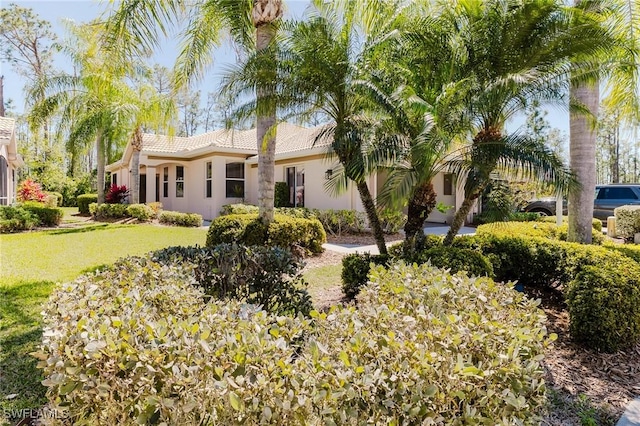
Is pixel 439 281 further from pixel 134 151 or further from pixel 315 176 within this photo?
pixel 134 151

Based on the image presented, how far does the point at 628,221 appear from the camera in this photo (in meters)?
13.1

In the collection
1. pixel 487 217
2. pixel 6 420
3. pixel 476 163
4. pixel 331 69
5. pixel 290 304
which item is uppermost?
pixel 331 69

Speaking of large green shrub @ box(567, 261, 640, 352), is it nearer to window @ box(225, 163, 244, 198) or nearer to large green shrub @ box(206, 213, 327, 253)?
large green shrub @ box(206, 213, 327, 253)

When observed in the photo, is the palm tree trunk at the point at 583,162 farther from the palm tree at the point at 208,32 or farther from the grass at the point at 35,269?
the grass at the point at 35,269

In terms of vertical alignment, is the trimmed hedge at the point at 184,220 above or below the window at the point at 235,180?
below

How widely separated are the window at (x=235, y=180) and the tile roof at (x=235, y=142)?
1099mm

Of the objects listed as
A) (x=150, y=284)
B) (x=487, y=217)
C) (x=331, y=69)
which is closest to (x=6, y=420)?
(x=150, y=284)

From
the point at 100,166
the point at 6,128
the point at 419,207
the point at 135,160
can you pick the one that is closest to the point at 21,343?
the point at 419,207

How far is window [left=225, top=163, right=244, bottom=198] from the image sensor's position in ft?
65.7

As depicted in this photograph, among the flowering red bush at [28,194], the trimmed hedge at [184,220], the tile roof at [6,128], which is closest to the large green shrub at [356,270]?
the trimmed hedge at [184,220]

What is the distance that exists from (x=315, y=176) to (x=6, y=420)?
14.7 metres

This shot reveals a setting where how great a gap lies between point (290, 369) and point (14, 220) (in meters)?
16.9

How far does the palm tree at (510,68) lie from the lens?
6281 millimetres

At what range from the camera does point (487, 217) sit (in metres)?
7.43
